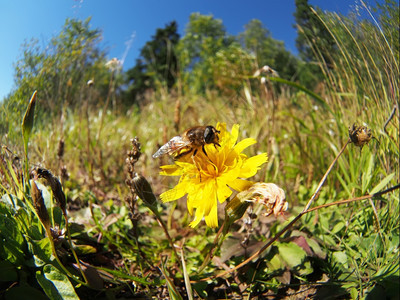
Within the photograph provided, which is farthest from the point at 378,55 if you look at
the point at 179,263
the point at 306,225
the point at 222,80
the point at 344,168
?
the point at 222,80

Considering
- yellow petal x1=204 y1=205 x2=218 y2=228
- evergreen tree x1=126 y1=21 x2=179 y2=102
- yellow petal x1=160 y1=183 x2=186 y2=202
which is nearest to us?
yellow petal x1=204 y1=205 x2=218 y2=228

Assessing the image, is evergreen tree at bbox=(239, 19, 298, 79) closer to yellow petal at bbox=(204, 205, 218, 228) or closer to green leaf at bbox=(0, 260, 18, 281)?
yellow petal at bbox=(204, 205, 218, 228)

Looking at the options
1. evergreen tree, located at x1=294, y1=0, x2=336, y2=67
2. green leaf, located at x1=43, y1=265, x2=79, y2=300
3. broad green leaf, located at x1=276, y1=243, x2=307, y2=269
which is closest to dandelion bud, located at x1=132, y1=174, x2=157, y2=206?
green leaf, located at x1=43, y1=265, x2=79, y2=300

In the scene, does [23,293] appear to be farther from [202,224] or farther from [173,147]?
[202,224]

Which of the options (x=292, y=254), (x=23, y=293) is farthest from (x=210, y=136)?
(x=23, y=293)

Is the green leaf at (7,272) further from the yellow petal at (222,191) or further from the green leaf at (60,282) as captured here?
the yellow petal at (222,191)
